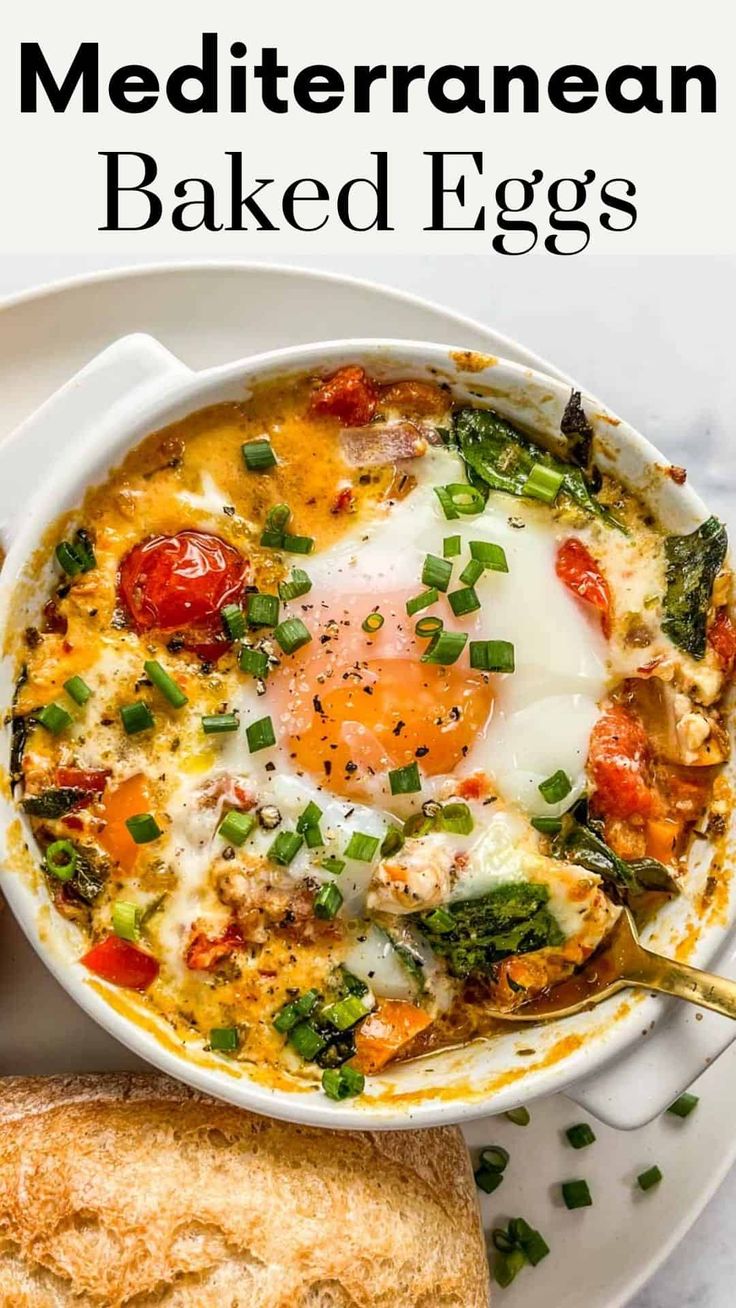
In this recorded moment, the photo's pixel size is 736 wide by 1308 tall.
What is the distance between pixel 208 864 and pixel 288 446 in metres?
1.01

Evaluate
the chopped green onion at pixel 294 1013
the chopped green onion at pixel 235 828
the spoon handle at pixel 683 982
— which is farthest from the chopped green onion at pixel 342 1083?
the spoon handle at pixel 683 982

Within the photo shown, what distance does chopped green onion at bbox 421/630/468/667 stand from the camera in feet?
10.6

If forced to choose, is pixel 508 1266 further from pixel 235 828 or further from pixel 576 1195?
pixel 235 828

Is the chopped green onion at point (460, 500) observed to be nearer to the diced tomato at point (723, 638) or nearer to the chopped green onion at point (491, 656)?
the chopped green onion at point (491, 656)

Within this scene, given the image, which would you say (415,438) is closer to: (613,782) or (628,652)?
(628,652)

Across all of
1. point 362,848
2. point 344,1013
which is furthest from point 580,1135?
point 362,848

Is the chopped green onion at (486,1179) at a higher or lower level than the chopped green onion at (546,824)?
lower

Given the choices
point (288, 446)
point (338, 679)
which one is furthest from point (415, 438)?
point (338, 679)

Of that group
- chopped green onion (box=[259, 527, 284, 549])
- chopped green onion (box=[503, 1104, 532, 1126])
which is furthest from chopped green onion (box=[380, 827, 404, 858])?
chopped green onion (box=[503, 1104, 532, 1126])

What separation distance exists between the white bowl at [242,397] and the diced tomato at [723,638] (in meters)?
0.24

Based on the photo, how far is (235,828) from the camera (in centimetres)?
317

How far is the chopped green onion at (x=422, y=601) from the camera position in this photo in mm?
3244

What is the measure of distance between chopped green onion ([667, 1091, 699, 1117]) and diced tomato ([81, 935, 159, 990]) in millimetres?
1543

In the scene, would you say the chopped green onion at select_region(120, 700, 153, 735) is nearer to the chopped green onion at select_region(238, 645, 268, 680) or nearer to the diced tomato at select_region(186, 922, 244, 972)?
the chopped green onion at select_region(238, 645, 268, 680)
